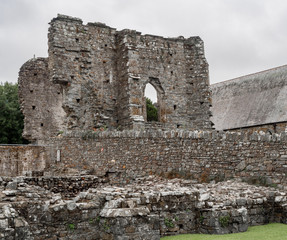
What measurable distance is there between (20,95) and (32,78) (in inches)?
64.2

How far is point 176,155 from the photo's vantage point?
11992 mm

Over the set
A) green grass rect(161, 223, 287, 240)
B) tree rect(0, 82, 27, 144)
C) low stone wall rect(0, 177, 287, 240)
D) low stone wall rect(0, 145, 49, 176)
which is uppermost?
tree rect(0, 82, 27, 144)

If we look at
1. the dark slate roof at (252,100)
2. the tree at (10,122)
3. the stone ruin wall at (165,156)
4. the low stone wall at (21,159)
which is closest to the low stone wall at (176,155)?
the stone ruin wall at (165,156)

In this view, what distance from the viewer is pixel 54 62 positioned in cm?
1731

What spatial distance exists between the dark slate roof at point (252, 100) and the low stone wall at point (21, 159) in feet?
63.6

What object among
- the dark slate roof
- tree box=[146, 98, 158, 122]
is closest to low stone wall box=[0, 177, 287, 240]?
the dark slate roof

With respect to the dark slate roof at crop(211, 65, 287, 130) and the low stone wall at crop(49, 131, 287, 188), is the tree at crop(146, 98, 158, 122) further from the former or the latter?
the low stone wall at crop(49, 131, 287, 188)

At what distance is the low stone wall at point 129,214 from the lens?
5.79m

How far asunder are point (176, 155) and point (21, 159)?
8334mm

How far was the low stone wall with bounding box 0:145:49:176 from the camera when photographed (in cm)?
1691

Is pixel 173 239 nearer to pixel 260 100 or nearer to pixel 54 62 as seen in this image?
pixel 54 62

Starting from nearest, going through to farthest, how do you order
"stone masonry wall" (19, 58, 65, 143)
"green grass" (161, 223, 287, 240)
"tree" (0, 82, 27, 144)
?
"green grass" (161, 223, 287, 240) → "stone masonry wall" (19, 58, 65, 143) → "tree" (0, 82, 27, 144)

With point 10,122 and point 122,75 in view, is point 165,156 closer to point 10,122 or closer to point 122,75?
point 122,75

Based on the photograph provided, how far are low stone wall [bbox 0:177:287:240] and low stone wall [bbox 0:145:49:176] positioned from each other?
379 inches
